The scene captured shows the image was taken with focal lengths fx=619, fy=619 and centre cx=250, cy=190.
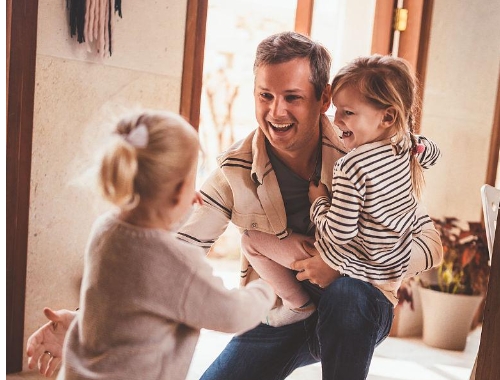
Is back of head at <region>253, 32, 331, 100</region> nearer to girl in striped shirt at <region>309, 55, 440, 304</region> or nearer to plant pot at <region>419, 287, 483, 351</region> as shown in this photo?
girl in striped shirt at <region>309, 55, 440, 304</region>

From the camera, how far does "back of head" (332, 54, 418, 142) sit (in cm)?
108

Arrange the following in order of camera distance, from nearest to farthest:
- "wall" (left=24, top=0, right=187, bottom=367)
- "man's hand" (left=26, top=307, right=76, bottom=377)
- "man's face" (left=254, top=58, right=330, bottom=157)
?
"man's hand" (left=26, top=307, right=76, bottom=377)
"man's face" (left=254, top=58, right=330, bottom=157)
"wall" (left=24, top=0, right=187, bottom=367)

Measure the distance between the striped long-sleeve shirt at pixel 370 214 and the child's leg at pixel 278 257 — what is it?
0.07 meters

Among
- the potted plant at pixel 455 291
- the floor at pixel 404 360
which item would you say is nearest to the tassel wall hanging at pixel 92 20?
the floor at pixel 404 360

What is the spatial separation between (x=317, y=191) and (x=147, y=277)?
18.2 inches

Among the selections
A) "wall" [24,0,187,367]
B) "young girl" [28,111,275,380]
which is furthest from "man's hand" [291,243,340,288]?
"wall" [24,0,187,367]

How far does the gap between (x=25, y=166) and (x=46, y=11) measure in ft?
1.25

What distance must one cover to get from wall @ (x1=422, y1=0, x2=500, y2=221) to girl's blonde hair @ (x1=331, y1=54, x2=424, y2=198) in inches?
64.1

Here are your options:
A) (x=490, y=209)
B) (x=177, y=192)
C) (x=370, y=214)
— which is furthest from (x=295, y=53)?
(x=490, y=209)

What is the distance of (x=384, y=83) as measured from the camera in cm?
108

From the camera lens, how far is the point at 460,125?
2803 millimetres

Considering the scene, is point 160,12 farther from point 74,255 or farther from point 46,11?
point 74,255

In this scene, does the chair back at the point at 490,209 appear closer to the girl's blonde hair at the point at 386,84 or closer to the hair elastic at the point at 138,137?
the girl's blonde hair at the point at 386,84
